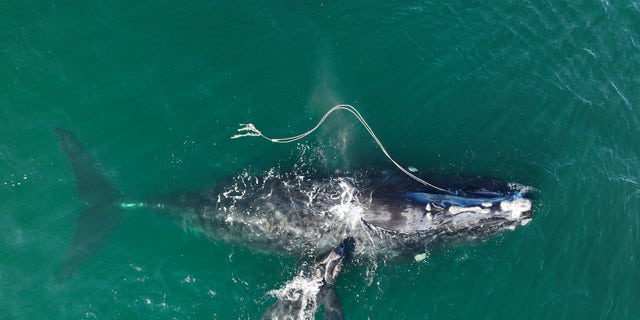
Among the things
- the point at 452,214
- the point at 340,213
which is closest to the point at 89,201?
the point at 340,213

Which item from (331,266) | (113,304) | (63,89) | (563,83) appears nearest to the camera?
(113,304)

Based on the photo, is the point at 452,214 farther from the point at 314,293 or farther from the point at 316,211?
the point at 314,293

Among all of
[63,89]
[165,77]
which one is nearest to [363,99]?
[165,77]

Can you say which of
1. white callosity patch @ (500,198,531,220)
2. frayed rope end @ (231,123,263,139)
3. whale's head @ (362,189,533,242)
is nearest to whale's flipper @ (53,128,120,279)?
frayed rope end @ (231,123,263,139)

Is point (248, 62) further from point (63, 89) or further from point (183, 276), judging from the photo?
point (183, 276)

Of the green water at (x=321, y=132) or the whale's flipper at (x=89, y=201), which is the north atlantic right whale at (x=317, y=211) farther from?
the green water at (x=321, y=132)

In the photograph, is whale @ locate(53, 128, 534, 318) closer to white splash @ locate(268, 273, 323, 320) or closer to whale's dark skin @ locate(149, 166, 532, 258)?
whale's dark skin @ locate(149, 166, 532, 258)

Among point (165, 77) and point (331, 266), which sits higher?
point (165, 77)

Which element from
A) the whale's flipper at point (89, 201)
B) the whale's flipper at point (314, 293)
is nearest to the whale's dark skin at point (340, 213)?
the whale's flipper at point (314, 293)
